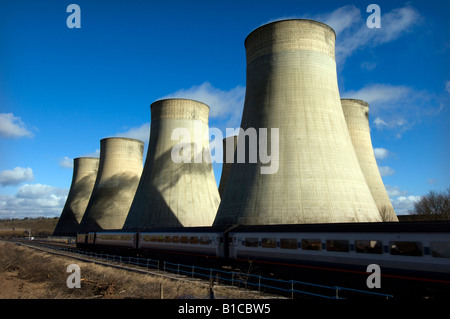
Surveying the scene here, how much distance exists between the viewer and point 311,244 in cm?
1250

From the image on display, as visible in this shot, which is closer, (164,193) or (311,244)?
(311,244)

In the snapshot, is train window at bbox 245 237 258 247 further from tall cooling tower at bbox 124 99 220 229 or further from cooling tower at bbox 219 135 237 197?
cooling tower at bbox 219 135 237 197

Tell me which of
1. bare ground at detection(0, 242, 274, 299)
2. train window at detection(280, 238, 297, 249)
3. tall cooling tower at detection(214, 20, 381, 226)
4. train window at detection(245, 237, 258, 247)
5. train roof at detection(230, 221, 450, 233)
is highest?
tall cooling tower at detection(214, 20, 381, 226)

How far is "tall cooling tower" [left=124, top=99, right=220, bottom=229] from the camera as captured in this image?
36.9 m

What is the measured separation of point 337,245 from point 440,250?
3.23 m

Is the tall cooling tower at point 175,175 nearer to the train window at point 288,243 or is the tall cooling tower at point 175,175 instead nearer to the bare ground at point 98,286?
the bare ground at point 98,286

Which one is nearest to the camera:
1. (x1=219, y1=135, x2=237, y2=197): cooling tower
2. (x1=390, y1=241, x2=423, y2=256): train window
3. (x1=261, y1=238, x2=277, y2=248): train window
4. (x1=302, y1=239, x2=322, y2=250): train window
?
(x1=390, y1=241, x2=423, y2=256): train window

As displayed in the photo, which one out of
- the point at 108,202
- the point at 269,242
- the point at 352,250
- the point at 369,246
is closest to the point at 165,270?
the point at 269,242

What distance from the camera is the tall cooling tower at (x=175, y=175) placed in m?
36.9

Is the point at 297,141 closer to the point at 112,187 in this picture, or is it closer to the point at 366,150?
the point at 366,150

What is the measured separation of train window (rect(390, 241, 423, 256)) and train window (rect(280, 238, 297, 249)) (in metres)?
3.83

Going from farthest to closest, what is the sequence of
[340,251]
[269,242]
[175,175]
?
[175,175], [269,242], [340,251]

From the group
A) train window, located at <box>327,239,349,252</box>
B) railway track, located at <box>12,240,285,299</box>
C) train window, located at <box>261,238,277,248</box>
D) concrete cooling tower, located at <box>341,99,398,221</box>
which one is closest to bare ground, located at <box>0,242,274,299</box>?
railway track, located at <box>12,240,285,299</box>
